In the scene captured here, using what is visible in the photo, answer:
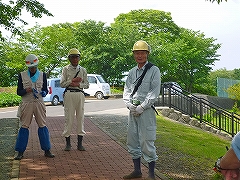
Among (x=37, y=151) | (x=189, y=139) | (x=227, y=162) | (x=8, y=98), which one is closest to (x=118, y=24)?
(x=8, y=98)

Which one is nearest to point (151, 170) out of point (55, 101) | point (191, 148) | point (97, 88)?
point (191, 148)

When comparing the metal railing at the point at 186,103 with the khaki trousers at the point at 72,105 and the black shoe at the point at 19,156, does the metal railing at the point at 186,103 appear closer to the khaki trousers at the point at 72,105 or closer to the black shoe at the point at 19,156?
the khaki trousers at the point at 72,105

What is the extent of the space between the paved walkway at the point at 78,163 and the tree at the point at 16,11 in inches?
178

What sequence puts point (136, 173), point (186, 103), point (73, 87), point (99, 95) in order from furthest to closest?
1. point (99, 95)
2. point (186, 103)
3. point (73, 87)
4. point (136, 173)

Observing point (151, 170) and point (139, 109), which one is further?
point (151, 170)

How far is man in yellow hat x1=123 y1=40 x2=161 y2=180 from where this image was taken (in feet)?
19.7

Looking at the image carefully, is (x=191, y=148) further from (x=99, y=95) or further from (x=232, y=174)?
(x=99, y=95)

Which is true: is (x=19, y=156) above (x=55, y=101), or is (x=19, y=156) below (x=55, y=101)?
below

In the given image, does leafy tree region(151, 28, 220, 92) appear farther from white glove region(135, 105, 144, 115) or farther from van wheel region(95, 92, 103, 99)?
white glove region(135, 105, 144, 115)

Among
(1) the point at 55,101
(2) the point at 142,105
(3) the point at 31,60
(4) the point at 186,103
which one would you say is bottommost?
(1) the point at 55,101

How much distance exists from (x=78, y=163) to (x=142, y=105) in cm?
207

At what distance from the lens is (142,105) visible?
5945mm

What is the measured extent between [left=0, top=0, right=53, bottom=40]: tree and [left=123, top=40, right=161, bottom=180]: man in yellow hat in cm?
753

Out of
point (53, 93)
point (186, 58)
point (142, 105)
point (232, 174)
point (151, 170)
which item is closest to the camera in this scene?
point (232, 174)
